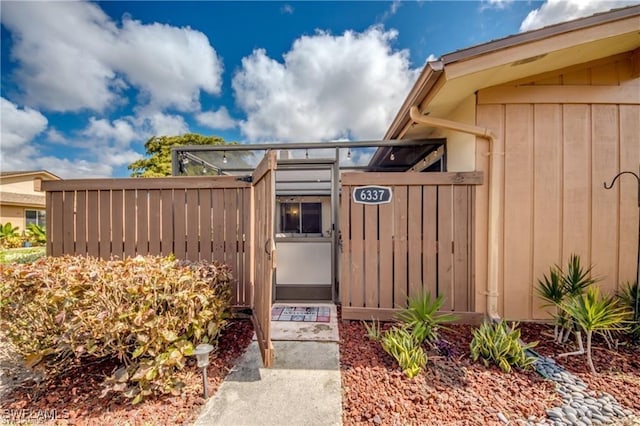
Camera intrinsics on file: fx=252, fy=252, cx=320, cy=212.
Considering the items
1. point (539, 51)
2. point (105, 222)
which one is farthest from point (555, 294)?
point (105, 222)

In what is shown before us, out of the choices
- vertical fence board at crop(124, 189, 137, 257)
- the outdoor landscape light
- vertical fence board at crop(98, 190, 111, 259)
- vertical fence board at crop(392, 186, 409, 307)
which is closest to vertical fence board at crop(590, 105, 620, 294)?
vertical fence board at crop(392, 186, 409, 307)

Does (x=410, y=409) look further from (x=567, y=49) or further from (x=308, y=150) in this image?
(x=567, y=49)

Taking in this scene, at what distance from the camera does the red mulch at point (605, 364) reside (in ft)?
6.68

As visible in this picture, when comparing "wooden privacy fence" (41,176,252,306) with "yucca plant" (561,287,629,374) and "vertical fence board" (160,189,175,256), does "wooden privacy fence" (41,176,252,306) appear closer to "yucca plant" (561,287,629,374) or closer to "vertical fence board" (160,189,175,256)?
"vertical fence board" (160,189,175,256)

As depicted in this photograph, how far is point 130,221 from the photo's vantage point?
3.47 meters

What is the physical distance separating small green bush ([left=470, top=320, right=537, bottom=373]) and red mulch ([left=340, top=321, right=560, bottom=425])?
0.08m

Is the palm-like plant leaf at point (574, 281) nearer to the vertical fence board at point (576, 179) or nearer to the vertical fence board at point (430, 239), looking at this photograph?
the vertical fence board at point (576, 179)

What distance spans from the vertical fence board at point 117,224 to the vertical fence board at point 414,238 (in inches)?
153

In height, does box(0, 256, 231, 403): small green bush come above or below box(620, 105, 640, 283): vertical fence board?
below

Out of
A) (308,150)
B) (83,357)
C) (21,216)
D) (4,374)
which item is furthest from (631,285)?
(21,216)

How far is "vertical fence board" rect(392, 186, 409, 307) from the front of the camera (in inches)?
126

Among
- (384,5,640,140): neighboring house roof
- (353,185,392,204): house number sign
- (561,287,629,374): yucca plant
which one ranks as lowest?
(561,287,629,374): yucca plant

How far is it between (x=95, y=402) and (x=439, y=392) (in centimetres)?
267

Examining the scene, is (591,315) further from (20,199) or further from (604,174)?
(20,199)
